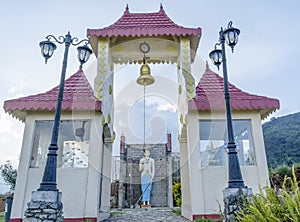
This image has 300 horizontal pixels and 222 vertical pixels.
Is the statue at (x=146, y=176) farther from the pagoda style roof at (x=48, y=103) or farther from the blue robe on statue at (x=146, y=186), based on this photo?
the pagoda style roof at (x=48, y=103)

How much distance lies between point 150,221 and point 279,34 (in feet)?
24.6

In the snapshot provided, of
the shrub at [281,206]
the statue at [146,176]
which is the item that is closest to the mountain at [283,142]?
the statue at [146,176]

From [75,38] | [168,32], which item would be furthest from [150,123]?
[75,38]

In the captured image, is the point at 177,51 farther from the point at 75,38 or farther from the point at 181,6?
the point at 75,38

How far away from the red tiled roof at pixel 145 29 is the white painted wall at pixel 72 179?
2151 millimetres

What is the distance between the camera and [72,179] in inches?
225

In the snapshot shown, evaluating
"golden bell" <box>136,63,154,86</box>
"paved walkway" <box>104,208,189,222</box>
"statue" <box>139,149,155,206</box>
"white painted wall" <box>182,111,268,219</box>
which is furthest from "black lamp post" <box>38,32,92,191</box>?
"statue" <box>139,149,155,206</box>

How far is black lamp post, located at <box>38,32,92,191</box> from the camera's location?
13.5 feet

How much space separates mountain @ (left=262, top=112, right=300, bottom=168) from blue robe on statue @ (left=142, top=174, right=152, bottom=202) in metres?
5.16

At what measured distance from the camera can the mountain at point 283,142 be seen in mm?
12941

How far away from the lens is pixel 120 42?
6.88 metres

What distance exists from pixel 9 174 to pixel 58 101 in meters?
9.45

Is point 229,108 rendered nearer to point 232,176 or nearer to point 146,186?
point 232,176

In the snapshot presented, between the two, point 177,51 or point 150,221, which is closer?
point 150,221
